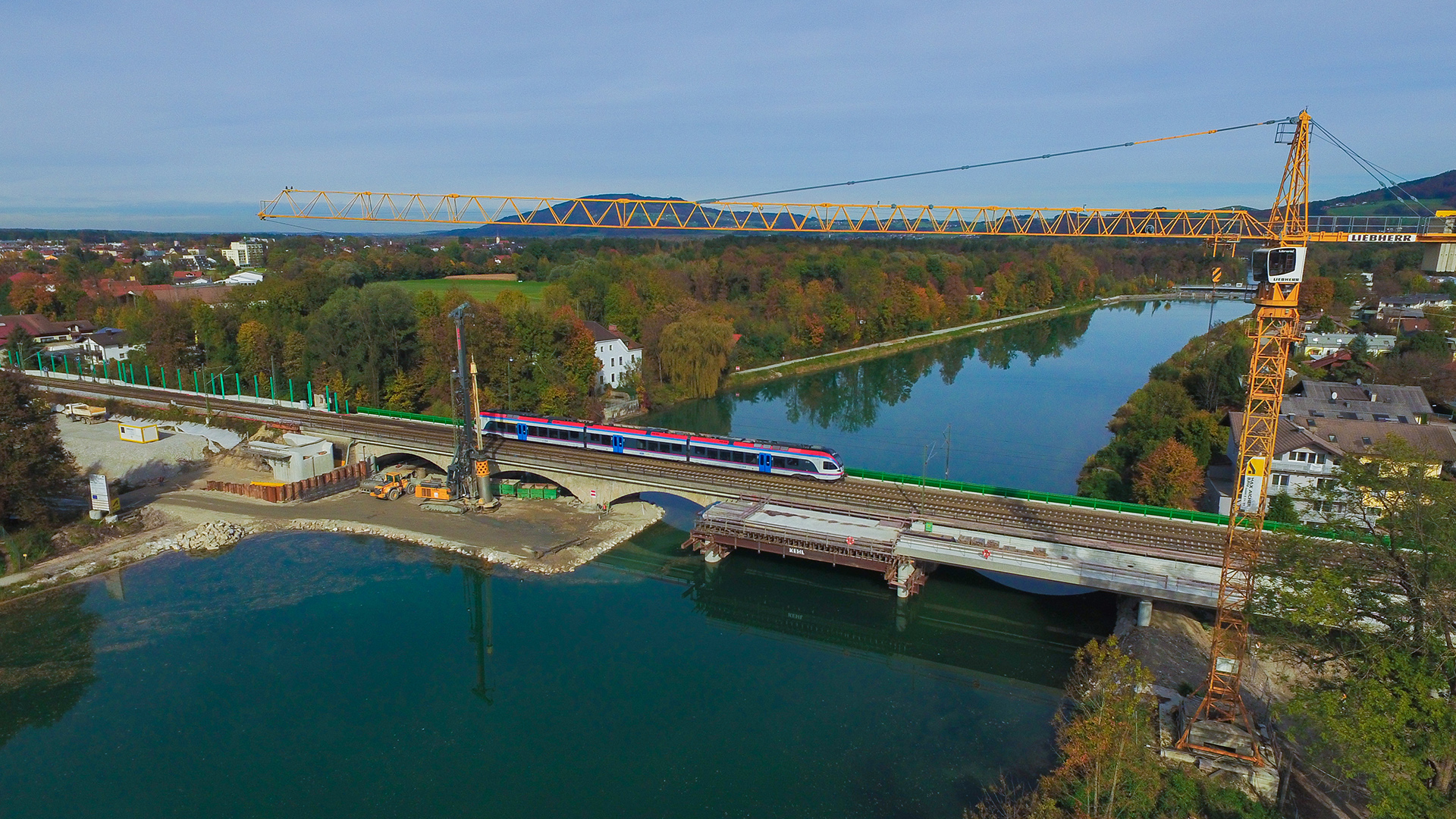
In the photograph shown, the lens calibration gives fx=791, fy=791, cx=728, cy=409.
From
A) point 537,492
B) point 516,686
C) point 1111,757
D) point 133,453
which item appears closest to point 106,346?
point 133,453

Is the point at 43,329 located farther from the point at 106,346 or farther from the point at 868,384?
the point at 868,384

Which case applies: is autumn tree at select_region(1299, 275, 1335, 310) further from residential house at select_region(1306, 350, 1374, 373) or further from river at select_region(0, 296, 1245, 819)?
river at select_region(0, 296, 1245, 819)

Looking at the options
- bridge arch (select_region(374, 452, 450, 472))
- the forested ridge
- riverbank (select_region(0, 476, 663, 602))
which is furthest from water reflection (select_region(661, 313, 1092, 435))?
riverbank (select_region(0, 476, 663, 602))

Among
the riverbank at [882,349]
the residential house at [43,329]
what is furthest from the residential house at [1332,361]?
the residential house at [43,329]

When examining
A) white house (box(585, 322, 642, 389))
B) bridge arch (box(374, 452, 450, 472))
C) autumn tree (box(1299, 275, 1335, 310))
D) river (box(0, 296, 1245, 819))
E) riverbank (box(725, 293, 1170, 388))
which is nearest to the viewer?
river (box(0, 296, 1245, 819))

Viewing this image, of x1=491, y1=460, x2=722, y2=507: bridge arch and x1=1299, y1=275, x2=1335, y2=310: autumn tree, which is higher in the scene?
x1=1299, y1=275, x2=1335, y2=310: autumn tree

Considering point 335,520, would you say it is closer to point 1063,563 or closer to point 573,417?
point 573,417
